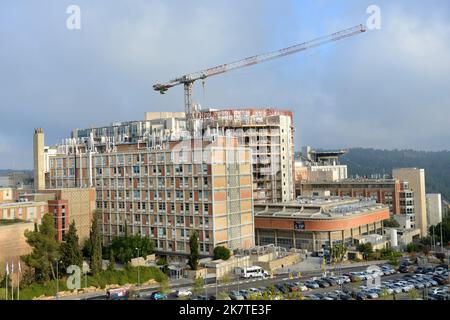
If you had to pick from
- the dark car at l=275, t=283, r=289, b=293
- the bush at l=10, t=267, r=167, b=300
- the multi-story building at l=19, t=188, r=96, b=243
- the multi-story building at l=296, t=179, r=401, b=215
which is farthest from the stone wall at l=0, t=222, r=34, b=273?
the multi-story building at l=296, t=179, r=401, b=215

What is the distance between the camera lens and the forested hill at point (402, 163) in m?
75.1

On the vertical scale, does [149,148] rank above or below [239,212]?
above

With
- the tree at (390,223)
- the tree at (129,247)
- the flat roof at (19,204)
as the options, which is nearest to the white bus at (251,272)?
the tree at (129,247)

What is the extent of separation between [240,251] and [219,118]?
563 inches

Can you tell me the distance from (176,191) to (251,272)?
5272mm

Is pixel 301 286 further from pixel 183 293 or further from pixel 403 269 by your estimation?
pixel 403 269

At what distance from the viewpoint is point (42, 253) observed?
1734 cm

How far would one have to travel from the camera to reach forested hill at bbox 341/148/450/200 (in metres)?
75.1

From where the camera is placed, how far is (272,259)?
2188 centimetres

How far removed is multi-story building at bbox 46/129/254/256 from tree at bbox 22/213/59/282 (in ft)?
19.8

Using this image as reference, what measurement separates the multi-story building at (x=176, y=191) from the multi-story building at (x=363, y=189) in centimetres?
1496

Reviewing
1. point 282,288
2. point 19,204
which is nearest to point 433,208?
point 282,288

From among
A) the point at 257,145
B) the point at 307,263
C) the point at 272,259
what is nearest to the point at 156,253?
the point at 272,259
